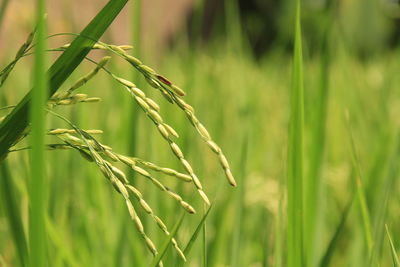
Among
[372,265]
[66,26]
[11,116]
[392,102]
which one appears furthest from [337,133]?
[11,116]

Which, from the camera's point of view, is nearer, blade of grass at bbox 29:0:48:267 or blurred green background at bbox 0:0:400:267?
blade of grass at bbox 29:0:48:267

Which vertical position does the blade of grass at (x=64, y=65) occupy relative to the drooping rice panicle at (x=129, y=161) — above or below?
above

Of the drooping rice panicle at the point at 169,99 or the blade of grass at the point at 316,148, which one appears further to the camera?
the blade of grass at the point at 316,148

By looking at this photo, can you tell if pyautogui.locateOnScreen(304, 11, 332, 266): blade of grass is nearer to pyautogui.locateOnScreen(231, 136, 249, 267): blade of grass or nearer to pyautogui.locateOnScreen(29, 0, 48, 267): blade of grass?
pyautogui.locateOnScreen(231, 136, 249, 267): blade of grass

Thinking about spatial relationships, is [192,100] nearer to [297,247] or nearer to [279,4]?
[297,247]

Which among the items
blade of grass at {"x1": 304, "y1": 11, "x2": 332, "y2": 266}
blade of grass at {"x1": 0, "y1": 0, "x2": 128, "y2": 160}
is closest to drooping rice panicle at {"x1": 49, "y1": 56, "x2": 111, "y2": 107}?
blade of grass at {"x1": 0, "y1": 0, "x2": 128, "y2": 160}

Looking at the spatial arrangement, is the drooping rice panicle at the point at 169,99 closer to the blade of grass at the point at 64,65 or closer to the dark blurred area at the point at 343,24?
the blade of grass at the point at 64,65

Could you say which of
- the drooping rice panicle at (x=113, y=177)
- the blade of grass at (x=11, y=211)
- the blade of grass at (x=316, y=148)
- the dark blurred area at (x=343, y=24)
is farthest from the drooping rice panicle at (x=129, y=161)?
the dark blurred area at (x=343, y=24)

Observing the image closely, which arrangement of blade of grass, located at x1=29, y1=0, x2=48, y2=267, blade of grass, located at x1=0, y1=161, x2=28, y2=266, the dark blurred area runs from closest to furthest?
blade of grass, located at x1=29, y1=0, x2=48, y2=267 → blade of grass, located at x1=0, y1=161, x2=28, y2=266 → the dark blurred area
